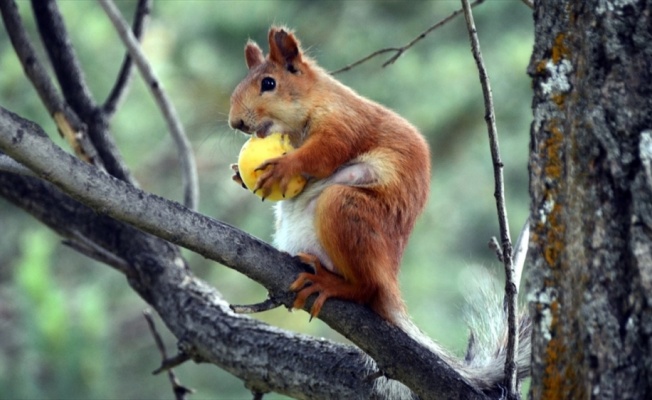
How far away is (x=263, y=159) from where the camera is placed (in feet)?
7.17

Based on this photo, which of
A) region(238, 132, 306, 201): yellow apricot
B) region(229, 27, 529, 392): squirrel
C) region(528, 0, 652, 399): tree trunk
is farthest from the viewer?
region(238, 132, 306, 201): yellow apricot

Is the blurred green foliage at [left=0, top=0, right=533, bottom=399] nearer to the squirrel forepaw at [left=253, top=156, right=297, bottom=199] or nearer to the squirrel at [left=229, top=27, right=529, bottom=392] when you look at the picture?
the squirrel at [left=229, top=27, right=529, bottom=392]

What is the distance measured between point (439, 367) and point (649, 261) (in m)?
0.56

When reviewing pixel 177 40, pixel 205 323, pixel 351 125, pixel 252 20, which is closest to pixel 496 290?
A: pixel 351 125

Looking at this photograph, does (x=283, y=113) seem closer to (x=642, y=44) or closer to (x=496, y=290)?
(x=496, y=290)

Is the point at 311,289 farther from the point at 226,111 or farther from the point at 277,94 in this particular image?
the point at 226,111

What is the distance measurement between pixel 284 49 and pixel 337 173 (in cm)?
45

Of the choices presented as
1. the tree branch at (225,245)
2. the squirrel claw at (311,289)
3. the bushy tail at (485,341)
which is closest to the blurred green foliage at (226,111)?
the bushy tail at (485,341)

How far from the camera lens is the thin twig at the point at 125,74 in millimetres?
2817

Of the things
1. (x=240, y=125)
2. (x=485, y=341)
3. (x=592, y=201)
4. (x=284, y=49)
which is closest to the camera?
(x=592, y=201)

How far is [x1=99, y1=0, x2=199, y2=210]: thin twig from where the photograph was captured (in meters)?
2.76

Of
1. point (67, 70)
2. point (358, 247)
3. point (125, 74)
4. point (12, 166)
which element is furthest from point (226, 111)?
point (12, 166)

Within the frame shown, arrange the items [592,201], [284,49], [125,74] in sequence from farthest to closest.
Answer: [125,74] < [284,49] < [592,201]

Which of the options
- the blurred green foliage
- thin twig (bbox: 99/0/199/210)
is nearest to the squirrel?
thin twig (bbox: 99/0/199/210)
